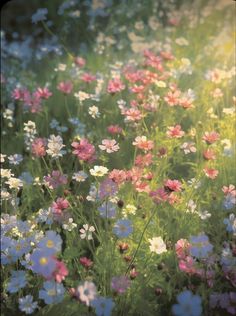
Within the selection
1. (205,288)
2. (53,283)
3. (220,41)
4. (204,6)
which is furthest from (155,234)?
(204,6)

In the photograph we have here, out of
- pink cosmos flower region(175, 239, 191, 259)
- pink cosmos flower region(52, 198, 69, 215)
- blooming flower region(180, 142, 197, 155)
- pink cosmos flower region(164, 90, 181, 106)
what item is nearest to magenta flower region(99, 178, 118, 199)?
pink cosmos flower region(52, 198, 69, 215)

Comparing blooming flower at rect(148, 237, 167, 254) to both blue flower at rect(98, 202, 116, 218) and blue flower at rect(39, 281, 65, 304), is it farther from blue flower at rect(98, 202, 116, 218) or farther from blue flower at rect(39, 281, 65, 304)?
blue flower at rect(39, 281, 65, 304)

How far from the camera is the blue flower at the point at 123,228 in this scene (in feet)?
5.68

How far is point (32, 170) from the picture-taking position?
2420mm

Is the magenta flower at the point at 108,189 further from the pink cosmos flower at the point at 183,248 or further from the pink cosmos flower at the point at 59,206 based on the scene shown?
the pink cosmos flower at the point at 183,248

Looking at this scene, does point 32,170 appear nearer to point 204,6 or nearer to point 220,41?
point 220,41

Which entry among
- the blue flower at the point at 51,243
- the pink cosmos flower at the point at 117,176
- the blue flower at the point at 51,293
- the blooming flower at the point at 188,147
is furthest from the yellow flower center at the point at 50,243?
the blooming flower at the point at 188,147

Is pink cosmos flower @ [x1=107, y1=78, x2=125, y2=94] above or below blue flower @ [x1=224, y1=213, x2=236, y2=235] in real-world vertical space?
above

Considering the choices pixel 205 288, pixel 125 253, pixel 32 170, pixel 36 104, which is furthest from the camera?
pixel 36 104

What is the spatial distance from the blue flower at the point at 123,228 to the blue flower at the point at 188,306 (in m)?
0.32

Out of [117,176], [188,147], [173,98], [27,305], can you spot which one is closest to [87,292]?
[27,305]

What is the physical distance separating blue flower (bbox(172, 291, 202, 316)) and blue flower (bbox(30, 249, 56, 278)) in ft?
1.13

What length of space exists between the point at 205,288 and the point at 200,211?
352mm

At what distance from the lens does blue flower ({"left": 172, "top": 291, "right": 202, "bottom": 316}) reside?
1466 millimetres
